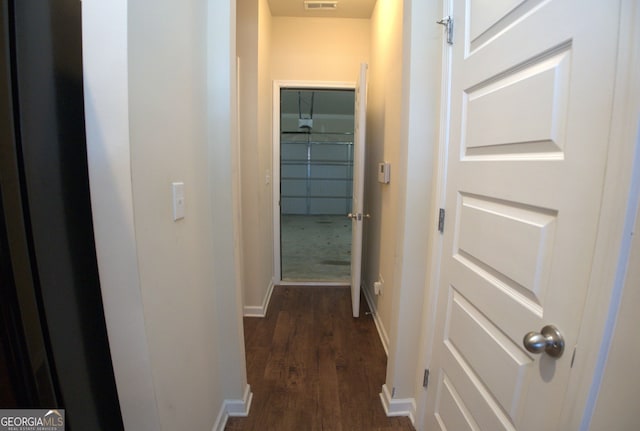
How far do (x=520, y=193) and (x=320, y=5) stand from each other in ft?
9.03

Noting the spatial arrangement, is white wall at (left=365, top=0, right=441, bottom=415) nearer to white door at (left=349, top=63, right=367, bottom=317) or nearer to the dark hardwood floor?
the dark hardwood floor

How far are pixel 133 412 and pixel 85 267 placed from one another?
0.48 m

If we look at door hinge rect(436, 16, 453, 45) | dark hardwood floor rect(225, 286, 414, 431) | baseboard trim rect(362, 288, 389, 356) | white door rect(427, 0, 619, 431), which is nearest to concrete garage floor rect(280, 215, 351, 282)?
baseboard trim rect(362, 288, 389, 356)

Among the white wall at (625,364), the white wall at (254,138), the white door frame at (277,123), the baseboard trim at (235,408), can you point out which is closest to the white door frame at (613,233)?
the white wall at (625,364)

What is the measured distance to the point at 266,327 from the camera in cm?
241

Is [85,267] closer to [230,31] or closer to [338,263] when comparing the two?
[230,31]

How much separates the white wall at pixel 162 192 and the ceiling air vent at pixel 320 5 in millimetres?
1788

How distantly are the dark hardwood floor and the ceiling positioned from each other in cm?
287

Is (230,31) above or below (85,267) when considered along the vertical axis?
above

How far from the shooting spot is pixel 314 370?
1893 mm

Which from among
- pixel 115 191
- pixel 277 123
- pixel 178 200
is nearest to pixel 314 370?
pixel 178 200

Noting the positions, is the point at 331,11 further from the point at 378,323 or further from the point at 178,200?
the point at 378,323

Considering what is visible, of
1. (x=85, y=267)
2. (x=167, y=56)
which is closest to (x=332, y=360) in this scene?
(x=85, y=267)

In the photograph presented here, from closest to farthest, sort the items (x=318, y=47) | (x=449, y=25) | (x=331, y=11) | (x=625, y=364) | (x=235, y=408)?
(x=625, y=364), (x=449, y=25), (x=235, y=408), (x=331, y=11), (x=318, y=47)
